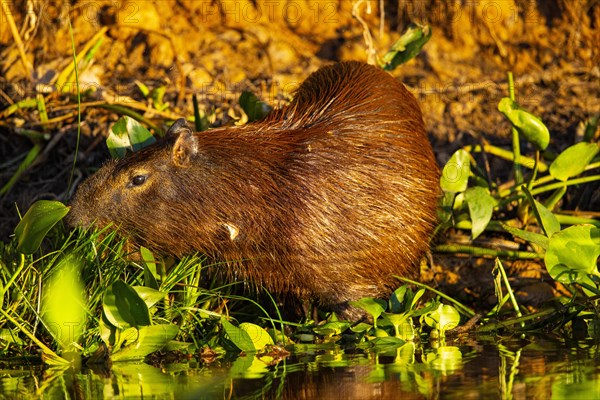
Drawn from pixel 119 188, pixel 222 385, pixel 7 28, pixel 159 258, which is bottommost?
pixel 222 385

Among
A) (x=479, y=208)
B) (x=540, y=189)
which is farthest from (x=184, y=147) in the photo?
(x=540, y=189)

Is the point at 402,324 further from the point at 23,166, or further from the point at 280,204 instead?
the point at 23,166

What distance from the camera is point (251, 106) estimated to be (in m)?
7.05

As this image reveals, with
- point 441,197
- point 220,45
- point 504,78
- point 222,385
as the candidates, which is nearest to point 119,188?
point 222,385

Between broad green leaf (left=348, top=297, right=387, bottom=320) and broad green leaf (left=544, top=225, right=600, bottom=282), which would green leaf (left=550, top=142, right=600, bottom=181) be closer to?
broad green leaf (left=544, top=225, right=600, bottom=282)

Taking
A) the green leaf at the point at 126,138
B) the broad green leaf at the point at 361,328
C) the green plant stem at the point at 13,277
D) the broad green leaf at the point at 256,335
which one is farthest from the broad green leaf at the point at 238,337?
the green leaf at the point at 126,138

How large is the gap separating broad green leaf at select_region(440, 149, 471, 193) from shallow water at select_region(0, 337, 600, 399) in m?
1.16

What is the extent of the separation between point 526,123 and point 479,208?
58 centimetres

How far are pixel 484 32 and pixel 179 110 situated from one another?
2.62 metres

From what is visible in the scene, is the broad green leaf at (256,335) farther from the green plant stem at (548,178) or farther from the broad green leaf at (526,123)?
the green plant stem at (548,178)

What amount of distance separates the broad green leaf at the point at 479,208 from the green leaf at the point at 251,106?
153cm

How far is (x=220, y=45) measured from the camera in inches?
346

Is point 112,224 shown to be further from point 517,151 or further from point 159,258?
point 517,151

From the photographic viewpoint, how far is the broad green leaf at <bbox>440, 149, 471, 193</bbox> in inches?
249
